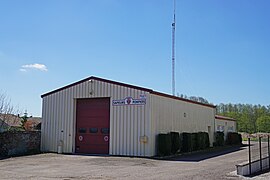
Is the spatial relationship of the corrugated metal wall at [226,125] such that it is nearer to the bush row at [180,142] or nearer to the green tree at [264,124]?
the bush row at [180,142]

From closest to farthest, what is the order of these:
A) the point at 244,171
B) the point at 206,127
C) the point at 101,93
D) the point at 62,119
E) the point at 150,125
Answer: the point at 244,171
the point at 150,125
the point at 101,93
the point at 62,119
the point at 206,127

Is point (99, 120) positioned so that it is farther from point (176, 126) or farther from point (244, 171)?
point (244, 171)

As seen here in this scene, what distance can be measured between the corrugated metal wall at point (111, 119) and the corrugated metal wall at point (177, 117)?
729 mm

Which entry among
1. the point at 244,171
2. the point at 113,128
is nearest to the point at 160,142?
the point at 113,128

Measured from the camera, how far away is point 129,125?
19.9 metres

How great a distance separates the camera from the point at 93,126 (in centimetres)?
2142

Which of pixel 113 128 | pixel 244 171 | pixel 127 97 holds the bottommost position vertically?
pixel 244 171

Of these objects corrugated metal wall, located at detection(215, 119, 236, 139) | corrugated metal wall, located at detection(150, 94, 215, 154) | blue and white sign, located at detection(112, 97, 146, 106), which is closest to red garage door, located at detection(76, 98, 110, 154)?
blue and white sign, located at detection(112, 97, 146, 106)

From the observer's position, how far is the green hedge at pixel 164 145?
19531mm

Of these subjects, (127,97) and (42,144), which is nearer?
(127,97)

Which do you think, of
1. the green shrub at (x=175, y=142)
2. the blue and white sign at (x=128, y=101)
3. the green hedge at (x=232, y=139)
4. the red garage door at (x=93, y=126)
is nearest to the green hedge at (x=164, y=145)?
the green shrub at (x=175, y=142)

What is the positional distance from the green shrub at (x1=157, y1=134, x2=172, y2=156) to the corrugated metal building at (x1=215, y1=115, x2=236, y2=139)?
11855 millimetres

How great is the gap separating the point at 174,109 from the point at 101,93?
16.0 feet

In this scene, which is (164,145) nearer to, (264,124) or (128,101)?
(128,101)
